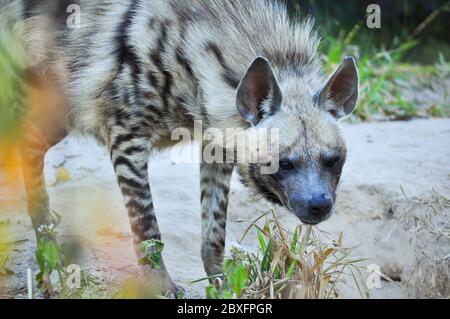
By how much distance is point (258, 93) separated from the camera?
141 inches

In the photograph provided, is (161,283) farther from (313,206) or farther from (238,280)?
(313,206)

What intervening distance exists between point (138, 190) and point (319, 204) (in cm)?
98

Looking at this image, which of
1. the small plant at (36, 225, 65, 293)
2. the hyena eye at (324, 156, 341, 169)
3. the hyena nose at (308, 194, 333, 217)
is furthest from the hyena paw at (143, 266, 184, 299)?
the hyena eye at (324, 156, 341, 169)

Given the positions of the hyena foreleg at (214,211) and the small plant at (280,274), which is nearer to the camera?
the small plant at (280,274)

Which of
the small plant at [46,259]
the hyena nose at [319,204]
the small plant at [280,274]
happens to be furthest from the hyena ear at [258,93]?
the small plant at [46,259]

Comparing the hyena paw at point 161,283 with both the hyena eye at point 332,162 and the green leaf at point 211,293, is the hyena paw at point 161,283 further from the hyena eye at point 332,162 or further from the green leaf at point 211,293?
the hyena eye at point 332,162

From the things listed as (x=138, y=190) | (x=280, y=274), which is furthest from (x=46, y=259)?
(x=280, y=274)

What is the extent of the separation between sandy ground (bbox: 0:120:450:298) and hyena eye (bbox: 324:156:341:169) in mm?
717

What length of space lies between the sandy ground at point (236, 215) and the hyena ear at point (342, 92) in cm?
83

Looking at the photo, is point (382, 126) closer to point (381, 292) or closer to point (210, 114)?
point (381, 292)

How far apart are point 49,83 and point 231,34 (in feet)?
3.76

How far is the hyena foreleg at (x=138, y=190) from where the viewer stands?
3.91 meters

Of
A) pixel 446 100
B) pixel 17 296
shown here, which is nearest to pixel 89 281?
pixel 17 296
